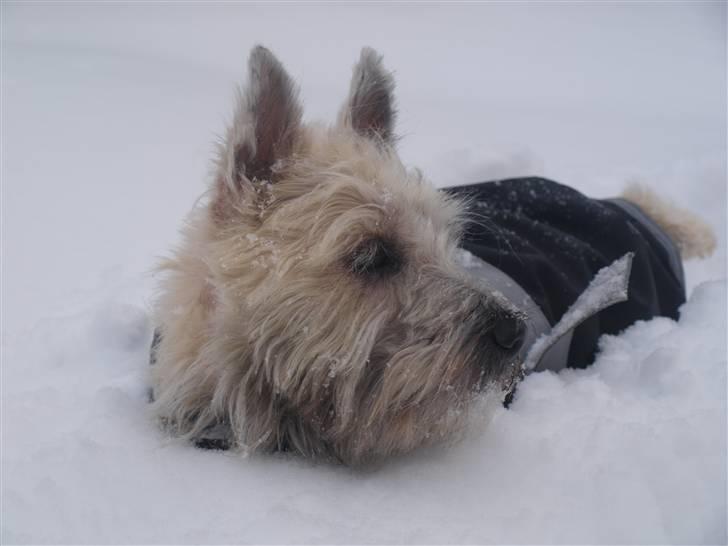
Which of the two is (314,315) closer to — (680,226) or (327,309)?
(327,309)

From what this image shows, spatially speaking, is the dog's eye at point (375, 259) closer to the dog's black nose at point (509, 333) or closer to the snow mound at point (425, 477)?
the dog's black nose at point (509, 333)

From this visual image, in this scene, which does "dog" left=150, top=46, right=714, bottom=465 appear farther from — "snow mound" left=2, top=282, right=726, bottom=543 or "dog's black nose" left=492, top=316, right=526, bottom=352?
"snow mound" left=2, top=282, right=726, bottom=543

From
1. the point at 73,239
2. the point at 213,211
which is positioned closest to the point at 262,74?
the point at 213,211

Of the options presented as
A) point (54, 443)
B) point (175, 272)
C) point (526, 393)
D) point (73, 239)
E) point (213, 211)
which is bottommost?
point (73, 239)

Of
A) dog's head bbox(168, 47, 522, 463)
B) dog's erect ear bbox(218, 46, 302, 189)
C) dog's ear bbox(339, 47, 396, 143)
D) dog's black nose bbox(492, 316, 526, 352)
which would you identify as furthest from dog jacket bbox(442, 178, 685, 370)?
dog's erect ear bbox(218, 46, 302, 189)

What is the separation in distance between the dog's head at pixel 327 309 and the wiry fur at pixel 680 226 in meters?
3.01

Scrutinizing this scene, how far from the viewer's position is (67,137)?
6.00 metres

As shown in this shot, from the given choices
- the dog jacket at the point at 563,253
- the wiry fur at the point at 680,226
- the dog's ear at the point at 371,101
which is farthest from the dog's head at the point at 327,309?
the wiry fur at the point at 680,226

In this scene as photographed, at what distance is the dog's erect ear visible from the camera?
230 cm

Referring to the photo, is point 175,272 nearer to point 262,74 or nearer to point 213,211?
point 213,211

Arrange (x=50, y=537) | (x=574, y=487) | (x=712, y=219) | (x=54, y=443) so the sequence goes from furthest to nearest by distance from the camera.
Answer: (x=712, y=219) < (x=54, y=443) < (x=574, y=487) < (x=50, y=537)

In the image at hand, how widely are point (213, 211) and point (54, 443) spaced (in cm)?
107

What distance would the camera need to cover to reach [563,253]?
377 cm

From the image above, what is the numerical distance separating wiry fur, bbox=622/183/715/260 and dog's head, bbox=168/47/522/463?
301 cm
